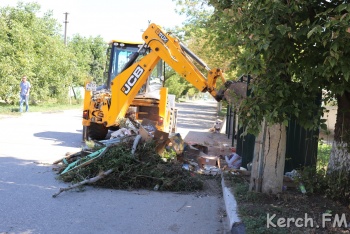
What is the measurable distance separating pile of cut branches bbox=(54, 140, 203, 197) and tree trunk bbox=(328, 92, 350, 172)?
2.58 m

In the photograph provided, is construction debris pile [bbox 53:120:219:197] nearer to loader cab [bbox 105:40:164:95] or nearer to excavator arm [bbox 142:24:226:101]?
excavator arm [bbox 142:24:226:101]

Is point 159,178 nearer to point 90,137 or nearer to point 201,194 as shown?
point 201,194

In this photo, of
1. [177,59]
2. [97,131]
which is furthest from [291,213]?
[97,131]

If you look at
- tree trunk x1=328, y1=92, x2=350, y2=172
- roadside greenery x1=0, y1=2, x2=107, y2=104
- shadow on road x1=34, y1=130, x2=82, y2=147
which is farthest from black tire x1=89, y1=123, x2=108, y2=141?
roadside greenery x1=0, y1=2, x2=107, y2=104

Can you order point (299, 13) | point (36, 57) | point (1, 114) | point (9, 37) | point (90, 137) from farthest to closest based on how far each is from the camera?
point (36, 57) < point (9, 37) < point (1, 114) < point (90, 137) < point (299, 13)

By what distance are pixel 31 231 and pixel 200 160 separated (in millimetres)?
4853

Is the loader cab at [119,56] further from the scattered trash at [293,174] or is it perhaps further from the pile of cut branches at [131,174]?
the scattered trash at [293,174]

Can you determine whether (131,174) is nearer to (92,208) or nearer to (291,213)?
(92,208)

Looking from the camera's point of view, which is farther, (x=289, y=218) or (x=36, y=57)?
(x=36, y=57)

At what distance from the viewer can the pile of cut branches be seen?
729 centimetres

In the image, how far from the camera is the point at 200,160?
916 cm

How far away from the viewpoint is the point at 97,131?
1238cm

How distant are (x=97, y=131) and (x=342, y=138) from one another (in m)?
8.19

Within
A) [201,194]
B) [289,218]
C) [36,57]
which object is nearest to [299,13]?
[289,218]
